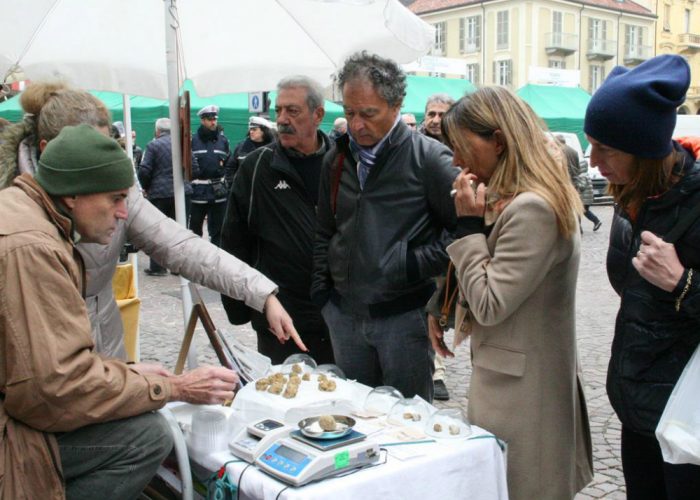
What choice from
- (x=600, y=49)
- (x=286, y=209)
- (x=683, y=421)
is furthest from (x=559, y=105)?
(x=600, y=49)

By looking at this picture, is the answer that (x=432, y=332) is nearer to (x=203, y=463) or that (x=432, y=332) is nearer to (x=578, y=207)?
(x=578, y=207)

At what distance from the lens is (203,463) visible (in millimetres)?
2203

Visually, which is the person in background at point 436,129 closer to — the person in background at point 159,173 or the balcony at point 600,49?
the person in background at point 159,173

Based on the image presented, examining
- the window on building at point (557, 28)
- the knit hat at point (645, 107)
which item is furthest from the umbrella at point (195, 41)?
the window on building at point (557, 28)

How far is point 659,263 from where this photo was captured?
1.89 meters

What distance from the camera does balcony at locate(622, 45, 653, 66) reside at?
54312 millimetres

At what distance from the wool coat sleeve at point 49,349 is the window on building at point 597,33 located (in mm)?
56373

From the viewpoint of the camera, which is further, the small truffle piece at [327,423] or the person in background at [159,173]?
the person in background at [159,173]

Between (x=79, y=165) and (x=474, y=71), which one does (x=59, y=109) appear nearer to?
(x=79, y=165)

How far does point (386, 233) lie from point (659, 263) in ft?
3.87

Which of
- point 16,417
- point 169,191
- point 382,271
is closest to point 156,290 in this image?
point 169,191

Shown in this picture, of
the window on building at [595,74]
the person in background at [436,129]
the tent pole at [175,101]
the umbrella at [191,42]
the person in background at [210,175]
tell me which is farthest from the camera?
the window on building at [595,74]

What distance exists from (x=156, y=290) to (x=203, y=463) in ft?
22.8

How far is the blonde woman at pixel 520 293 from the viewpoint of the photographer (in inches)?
85.0
